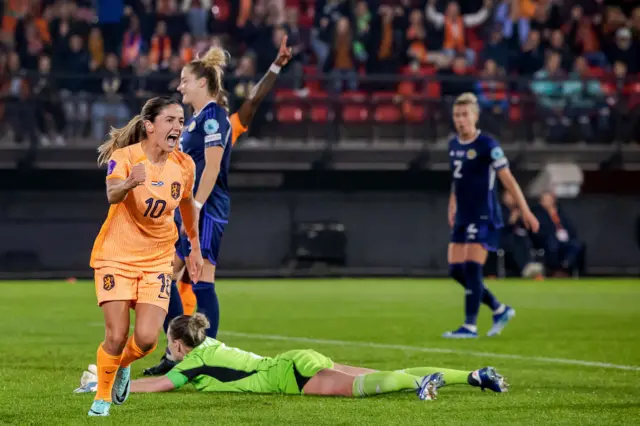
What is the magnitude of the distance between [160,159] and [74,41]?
634 inches

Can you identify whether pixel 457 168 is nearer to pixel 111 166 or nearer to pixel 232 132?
pixel 232 132

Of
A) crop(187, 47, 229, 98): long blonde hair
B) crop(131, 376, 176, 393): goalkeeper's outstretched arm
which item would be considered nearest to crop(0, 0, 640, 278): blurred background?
crop(187, 47, 229, 98): long blonde hair

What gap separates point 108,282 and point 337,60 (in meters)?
16.8

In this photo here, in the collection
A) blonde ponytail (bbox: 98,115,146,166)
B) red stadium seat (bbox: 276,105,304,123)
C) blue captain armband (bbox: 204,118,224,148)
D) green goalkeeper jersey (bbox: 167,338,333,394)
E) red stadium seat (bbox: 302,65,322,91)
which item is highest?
blonde ponytail (bbox: 98,115,146,166)

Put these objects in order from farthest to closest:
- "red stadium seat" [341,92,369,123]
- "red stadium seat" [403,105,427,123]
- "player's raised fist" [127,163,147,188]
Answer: "red stadium seat" [403,105,427,123] < "red stadium seat" [341,92,369,123] < "player's raised fist" [127,163,147,188]

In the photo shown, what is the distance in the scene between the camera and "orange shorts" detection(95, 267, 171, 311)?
22.2 ft

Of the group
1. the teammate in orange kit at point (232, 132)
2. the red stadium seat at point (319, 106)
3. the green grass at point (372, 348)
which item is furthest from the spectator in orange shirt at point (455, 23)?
the teammate in orange kit at point (232, 132)

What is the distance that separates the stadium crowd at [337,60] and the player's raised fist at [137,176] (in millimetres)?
15120

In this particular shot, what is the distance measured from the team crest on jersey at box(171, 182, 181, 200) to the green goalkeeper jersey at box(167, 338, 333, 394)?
46.1 inches

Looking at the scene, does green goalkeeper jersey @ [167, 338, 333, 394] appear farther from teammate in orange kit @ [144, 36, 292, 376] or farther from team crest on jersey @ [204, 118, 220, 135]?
team crest on jersey @ [204, 118, 220, 135]

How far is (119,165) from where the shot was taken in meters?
6.78

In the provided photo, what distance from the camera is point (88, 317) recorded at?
1467cm

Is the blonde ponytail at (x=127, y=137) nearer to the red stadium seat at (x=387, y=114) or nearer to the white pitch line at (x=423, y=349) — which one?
the white pitch line at (x=423, y=349)

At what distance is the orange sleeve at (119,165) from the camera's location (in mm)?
6730
